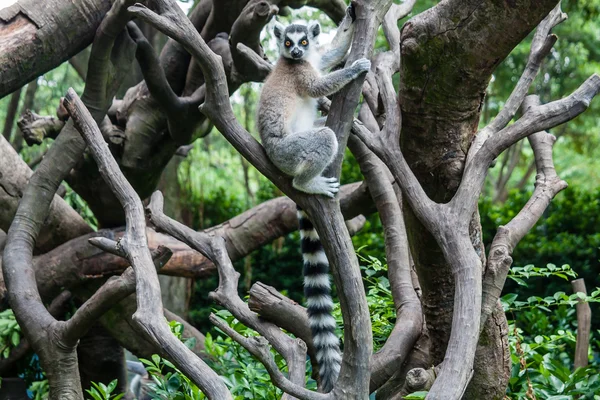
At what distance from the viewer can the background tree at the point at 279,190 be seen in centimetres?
242

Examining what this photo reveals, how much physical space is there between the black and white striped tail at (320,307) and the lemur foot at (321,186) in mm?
361

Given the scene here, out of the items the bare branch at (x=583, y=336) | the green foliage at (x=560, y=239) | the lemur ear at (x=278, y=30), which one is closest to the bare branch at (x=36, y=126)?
the lemur ear at (x=278, y=30)

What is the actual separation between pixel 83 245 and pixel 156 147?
0.93 metres

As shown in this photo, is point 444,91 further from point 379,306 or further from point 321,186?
point 379,306

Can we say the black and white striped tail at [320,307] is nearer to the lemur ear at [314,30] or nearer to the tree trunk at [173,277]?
the lemur ear at [314,30]

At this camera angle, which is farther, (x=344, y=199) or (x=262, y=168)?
(x=344, y=199)

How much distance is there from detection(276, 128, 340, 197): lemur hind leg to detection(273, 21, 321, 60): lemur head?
0.70 metres

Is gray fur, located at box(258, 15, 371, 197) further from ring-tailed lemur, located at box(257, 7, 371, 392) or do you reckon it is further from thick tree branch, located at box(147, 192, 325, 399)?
thick tree branch, located at box(147, 192, 325, 399)

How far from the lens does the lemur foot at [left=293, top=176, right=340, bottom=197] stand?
2424 millimetres

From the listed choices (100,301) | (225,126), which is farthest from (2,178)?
(225,126)

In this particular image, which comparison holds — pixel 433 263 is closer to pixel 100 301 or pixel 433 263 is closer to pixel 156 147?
pixel 100 301

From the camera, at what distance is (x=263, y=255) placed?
28.4 ft

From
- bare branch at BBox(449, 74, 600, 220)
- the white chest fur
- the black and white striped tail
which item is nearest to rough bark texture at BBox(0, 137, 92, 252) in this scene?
the white chest fur

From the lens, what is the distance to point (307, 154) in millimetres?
3117
